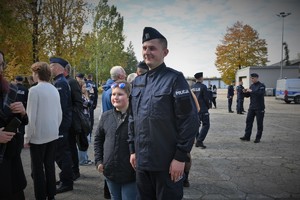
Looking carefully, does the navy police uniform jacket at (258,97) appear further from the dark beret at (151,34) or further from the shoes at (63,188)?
the dark beret at (151,34)

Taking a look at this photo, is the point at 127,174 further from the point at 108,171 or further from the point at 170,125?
the point at 170,125

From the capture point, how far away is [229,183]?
14.5ft

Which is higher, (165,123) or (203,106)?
(165,123)

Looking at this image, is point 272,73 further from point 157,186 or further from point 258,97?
point 157,186

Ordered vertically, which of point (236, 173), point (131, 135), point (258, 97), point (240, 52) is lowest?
point (236, 173)

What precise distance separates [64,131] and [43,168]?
0.77 m

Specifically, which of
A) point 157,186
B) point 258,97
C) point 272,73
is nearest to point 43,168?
point 157,186

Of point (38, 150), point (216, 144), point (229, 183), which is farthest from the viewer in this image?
point (216, 144)

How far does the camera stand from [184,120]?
218 cm

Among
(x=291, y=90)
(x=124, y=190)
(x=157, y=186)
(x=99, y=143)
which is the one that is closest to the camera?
(x=157, y=186)

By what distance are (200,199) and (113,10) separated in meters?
39.2

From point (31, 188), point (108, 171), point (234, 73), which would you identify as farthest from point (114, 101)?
point (234, 73)

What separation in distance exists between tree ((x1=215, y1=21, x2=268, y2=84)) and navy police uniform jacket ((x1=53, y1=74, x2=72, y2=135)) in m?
41.7

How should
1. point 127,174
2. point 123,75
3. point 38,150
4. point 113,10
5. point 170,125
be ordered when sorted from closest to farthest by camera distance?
point 170,125 < point 127,174 < point 38,150 < point 123,75 < point 113,10
